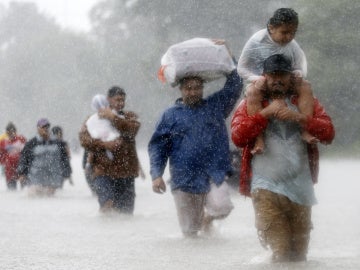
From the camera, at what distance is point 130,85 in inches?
3172

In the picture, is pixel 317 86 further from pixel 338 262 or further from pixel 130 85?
pixel 338 262

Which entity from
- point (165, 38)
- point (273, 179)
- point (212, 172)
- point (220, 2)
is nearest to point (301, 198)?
point (273, 179)

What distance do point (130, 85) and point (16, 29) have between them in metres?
60.1

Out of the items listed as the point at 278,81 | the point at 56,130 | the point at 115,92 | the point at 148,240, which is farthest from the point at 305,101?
the point at 56,130

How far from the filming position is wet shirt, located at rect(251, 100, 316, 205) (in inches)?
303

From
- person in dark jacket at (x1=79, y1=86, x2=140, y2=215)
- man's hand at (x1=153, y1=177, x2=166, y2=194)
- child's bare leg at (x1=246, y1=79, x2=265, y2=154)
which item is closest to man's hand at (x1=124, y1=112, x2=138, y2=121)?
person in dark jacket at (x1=79, y1=86, x2=140, y2=215)

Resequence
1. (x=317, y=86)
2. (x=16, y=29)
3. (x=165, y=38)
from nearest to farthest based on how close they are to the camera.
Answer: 1. (x=317, y=86)
2. (x=165, y=38)
3. (x=16, y=29)

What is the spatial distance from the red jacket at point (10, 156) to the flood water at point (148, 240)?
6620mm

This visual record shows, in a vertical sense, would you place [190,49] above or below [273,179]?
above

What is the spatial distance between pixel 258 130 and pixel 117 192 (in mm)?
6663

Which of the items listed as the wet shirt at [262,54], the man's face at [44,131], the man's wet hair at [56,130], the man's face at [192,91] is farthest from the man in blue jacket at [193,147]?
the man's wet hair at [56,130]

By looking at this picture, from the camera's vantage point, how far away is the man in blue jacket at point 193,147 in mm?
10422

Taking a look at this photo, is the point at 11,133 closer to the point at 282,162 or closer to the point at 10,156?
the point at 10,156

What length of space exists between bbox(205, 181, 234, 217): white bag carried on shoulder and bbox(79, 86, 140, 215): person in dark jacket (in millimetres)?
3632
